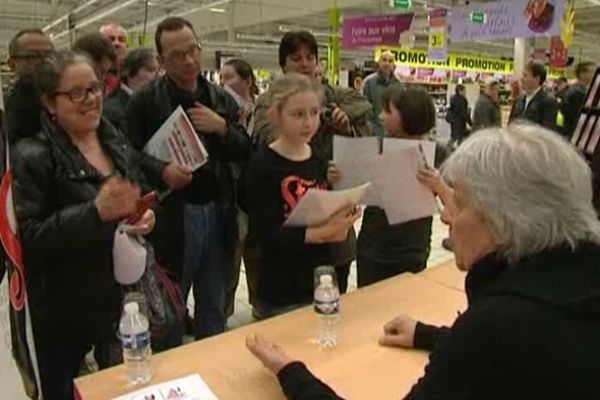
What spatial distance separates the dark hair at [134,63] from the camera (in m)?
3.24

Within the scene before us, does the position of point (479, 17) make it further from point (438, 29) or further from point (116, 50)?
point (116, 50)

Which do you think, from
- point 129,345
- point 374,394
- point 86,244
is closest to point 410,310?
point 374,394

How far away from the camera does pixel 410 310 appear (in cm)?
179

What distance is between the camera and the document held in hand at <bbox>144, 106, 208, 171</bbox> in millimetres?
2023

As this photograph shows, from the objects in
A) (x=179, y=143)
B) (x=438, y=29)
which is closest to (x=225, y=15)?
(x=438, y=29)

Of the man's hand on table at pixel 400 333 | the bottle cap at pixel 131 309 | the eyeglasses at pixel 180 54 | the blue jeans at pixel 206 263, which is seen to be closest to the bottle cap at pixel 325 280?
the man's hand on table at pixel 400 333

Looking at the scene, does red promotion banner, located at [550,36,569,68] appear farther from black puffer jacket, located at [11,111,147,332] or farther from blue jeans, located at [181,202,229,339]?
black puffer jacket, located at [11,111,147,332]

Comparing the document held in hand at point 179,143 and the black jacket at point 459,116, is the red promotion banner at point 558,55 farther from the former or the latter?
the document held in hand at point 179,143

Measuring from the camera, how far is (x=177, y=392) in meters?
1.30

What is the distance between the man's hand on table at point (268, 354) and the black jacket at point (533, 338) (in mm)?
512

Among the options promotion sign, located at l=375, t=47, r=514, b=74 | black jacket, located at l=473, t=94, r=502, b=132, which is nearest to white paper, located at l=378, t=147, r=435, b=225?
black jacket, located at l=473, t=94, r=502, b=132

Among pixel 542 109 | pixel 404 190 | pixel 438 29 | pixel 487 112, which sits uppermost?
pixel 438 29

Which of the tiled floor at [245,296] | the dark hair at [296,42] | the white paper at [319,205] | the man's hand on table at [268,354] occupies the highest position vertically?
the dark hair at [296,42]

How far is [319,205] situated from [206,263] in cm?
83
